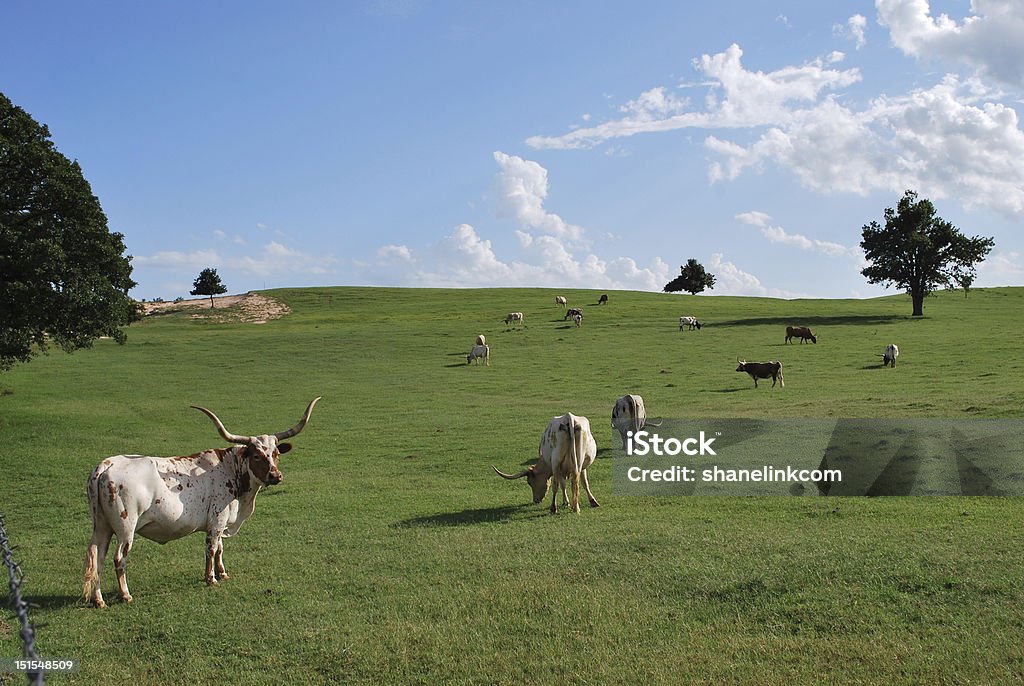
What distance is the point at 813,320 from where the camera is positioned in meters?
62.8

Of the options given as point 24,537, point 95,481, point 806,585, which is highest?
point 95,481

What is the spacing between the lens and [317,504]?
53.4ft

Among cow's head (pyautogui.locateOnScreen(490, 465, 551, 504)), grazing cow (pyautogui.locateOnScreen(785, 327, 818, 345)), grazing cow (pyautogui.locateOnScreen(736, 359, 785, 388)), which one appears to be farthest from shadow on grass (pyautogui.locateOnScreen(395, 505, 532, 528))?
grazing cow (pyautogui.locateOnScreen(785, 327, 818, 345))

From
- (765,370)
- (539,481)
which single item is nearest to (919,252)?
(765,370)

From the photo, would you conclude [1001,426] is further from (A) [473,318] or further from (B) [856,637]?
(A) [473,318]

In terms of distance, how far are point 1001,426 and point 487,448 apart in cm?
1397

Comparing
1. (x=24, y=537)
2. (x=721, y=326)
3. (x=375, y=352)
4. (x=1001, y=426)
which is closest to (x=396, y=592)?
(x=24, y=537)

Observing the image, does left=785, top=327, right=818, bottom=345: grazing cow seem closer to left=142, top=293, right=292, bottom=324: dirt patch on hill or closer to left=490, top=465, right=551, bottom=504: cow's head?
left=490, top=465, right=551, bottom=504: cow's head

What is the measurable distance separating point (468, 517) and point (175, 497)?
576 cm

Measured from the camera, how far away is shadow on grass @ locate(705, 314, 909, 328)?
195ft

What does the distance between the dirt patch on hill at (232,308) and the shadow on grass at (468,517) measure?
6494cm

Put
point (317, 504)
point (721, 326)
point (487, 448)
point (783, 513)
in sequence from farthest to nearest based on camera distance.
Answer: point (721, 326)
point (487, 448)
point (317, 504)
point (783, 513)

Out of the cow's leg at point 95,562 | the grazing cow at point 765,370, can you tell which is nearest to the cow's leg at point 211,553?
the cow's leg at point 95,562

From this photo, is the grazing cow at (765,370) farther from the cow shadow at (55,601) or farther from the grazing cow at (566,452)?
the cow shadow at (55,601)
